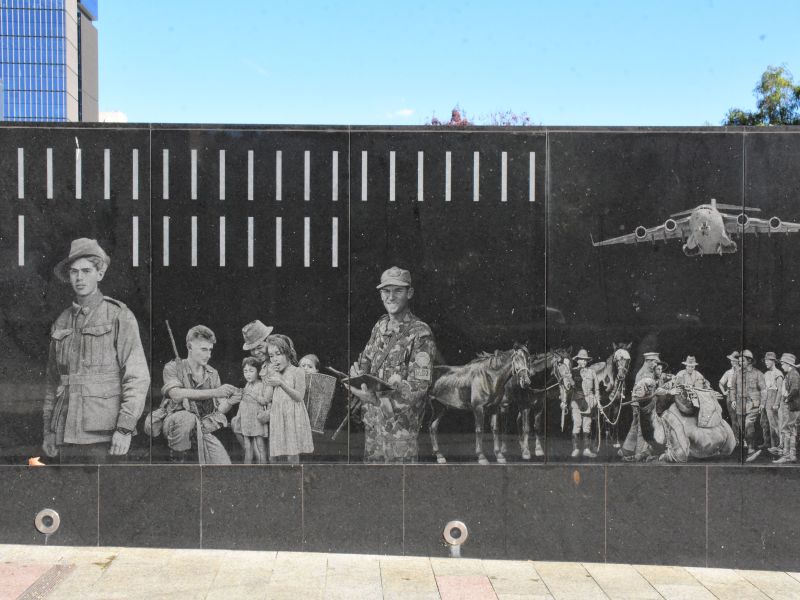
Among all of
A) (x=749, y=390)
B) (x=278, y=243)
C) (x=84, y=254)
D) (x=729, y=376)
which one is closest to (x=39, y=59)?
(x=84, y=254)

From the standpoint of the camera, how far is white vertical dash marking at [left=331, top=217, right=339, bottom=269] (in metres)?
7.46

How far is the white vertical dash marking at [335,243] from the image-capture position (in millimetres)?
7461

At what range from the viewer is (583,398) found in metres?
7.42

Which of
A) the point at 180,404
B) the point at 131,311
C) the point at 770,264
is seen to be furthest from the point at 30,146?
the point at 770,264

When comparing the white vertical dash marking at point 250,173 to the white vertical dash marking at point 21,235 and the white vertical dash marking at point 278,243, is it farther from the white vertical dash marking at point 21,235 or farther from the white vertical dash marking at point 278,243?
the white vertical dash marking at point 21,235

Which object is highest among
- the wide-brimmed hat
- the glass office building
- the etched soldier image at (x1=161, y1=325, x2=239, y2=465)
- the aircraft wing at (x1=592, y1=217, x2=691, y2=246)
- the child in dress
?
the glass office building

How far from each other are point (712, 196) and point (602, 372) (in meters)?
1.79

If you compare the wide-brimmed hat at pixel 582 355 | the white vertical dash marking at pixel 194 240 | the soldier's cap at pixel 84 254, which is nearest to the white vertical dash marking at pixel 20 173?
the soldier's cap at pixel 84 254

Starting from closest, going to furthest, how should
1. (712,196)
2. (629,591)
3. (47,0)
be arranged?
(629,591) < (712,196) < (47,0)

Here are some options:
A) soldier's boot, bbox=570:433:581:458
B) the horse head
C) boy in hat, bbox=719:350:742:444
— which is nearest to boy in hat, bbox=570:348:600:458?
soldier's boot, bbox=570:433:581:458

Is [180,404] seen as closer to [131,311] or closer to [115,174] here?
[131,311]

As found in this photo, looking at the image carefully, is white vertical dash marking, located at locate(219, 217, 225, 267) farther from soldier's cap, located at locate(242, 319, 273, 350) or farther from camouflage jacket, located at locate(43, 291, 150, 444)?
camouflage jacket, located at locate(43, 291, 150, 444)

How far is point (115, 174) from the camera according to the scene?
24.4 feet

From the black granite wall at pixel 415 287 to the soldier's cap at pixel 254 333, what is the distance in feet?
0.35
